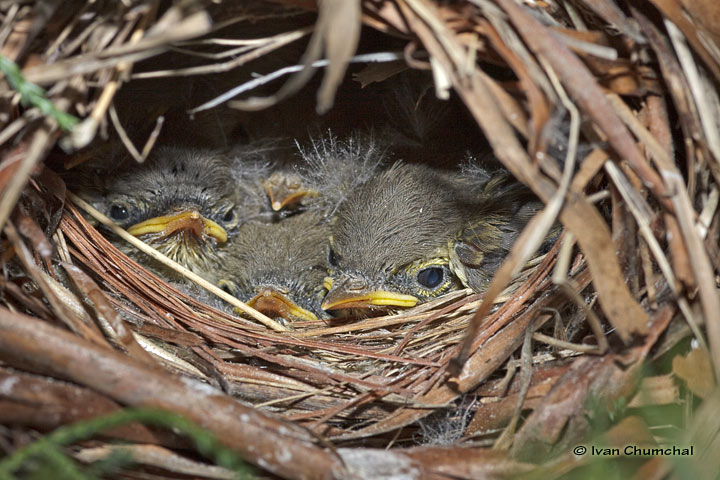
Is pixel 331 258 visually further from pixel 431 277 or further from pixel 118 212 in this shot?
pixel 118 212

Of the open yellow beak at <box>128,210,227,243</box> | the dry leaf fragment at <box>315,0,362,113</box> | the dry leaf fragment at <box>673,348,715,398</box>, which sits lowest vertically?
the dry leaf fragment at <box>673,348,715,398</box>

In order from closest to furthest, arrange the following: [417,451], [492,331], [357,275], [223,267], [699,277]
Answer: [699,277]
[417,451]
[492,331]
[357,275]
[223,267]

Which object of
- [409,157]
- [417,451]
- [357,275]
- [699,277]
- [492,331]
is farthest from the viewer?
[409,157]

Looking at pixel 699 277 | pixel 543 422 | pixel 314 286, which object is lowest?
pixel 314 286

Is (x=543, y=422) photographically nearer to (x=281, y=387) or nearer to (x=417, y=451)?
(x=417, y=451)

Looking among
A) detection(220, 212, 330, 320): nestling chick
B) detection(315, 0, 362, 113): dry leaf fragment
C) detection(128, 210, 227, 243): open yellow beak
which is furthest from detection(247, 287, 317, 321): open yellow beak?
detection(315, 0, 362, 113): dry leaf fragment

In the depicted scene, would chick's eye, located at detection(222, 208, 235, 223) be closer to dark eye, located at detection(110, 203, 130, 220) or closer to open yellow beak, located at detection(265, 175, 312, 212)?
open yellow beak, located at detection(265, 175, 312, 212)

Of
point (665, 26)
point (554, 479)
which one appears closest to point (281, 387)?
point (554, 479)
